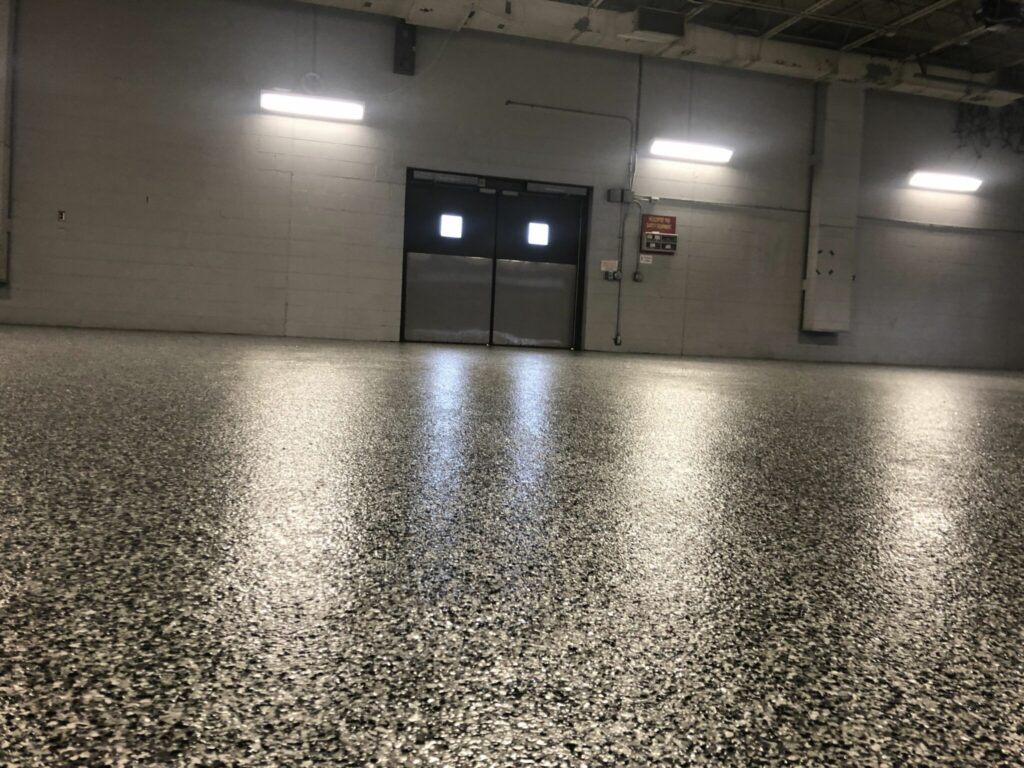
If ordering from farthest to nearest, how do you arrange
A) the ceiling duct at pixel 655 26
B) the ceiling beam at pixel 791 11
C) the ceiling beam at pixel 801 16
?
the ceiling duct at pixel 655 26 < the ceiling beam at pixel 791 11 < the ceiling beam at pixel 801 16

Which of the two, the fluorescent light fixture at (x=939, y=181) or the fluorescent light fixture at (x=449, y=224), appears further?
the fluorescent light fixture at (x=939, y=181)

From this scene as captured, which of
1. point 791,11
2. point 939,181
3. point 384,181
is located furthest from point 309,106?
point 939,181

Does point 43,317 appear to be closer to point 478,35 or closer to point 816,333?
point 478,35

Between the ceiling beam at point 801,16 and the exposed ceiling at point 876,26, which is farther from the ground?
the exposed ceiling at point 876,26

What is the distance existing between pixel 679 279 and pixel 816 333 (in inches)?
88.2

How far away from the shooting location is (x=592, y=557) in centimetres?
111

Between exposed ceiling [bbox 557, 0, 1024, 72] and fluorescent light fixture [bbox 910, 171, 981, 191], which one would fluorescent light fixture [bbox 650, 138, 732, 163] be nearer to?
exposed ceiling [bbox 557, 0, 1024, 72]

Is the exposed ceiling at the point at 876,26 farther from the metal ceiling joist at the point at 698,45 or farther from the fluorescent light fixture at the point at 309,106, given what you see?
the fluorescent light fixture at the point at 309,106

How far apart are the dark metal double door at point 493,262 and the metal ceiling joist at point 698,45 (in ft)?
6.06

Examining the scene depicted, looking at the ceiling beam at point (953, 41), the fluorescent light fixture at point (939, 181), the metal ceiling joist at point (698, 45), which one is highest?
the ceiling beam at point (953, 41)

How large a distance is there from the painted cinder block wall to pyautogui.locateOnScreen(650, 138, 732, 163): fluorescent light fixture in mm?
146

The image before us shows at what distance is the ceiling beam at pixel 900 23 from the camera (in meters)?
7.90

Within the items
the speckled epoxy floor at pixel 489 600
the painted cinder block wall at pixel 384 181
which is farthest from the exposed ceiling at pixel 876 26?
the speckled epoxy floor at pixel 489 600

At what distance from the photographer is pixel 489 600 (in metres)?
0.91
